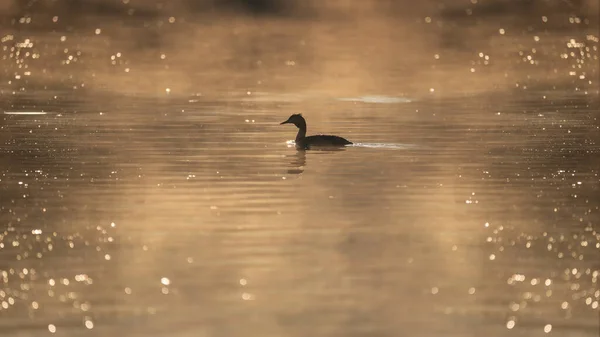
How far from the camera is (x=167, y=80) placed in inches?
1981

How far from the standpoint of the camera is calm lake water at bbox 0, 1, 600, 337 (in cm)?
1426

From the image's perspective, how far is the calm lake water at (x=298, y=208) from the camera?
1426 centimetres

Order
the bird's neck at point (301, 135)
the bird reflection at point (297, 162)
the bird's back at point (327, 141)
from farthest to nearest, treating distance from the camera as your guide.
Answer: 1. the bird's neck at point (301, 135)
2. the bird's back at point (327, 141)
3. the bird reflection at point (297, 162)

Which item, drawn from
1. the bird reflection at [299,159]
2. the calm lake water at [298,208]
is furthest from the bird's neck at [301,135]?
the bird reflection at [299,159]

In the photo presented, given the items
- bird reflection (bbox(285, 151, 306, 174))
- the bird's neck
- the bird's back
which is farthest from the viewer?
the bird's neck

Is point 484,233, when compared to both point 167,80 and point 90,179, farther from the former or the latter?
point 167,80

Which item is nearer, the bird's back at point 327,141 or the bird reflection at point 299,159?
the bird reflection at point 299,159

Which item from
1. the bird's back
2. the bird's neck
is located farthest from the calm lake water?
the bird's neck

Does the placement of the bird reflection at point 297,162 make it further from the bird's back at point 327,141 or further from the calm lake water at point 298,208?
the bird's back at point 327,141

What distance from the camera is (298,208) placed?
792 inches

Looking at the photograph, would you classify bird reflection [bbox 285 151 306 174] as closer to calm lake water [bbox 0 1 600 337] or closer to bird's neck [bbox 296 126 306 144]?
calm lake water [bbox 0 1 600 337]

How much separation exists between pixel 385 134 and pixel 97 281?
15.1m

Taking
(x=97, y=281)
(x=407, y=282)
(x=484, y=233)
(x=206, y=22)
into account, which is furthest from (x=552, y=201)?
(x=206, y=22)

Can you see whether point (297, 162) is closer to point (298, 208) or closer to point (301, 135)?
point (301, 135)
